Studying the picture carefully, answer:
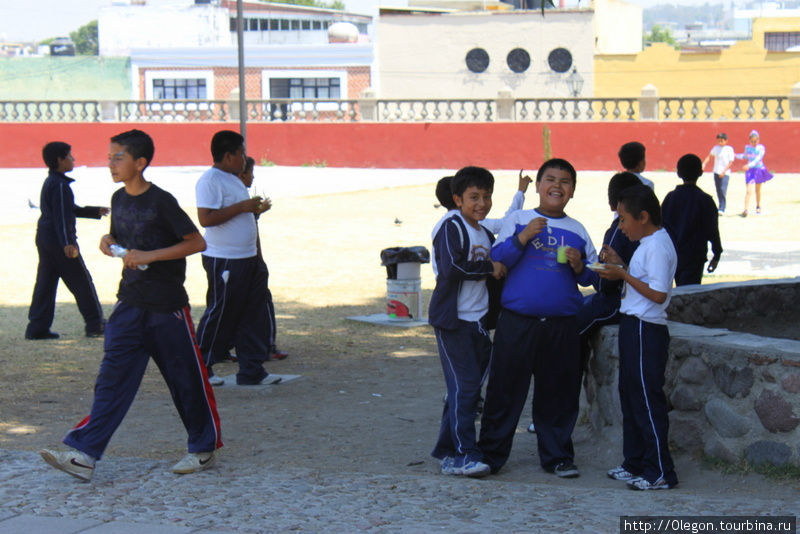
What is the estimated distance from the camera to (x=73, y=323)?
10.7 meters

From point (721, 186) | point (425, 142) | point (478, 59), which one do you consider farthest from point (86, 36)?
point (721, 186)

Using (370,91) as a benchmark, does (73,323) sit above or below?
below

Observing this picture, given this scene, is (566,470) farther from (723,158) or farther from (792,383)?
(723,158)

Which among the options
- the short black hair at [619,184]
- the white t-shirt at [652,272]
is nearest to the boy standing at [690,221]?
the short black hair at [619,184]

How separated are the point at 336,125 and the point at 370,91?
161 cm

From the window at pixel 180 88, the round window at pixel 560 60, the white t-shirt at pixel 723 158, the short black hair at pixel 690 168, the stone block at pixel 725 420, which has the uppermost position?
the round window at pixel 560 60

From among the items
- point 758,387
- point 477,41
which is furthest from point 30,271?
point 477,41

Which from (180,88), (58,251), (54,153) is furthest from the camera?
(180,88)

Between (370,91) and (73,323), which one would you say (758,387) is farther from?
(370,91)

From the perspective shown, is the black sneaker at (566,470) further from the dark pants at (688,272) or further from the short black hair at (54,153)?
the short black hair at (54,153)

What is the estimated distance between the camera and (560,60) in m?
44.8

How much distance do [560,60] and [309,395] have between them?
128ft

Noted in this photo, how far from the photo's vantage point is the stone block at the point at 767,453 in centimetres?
530

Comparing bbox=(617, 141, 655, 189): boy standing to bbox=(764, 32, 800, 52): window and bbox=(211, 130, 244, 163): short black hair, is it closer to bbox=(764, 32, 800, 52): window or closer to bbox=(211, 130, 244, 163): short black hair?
bbox=(211, 130, 244, 163): short black hair
